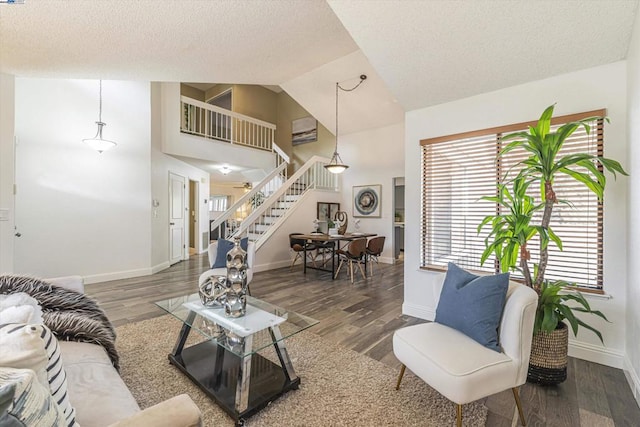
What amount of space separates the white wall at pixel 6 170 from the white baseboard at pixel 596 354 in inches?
219

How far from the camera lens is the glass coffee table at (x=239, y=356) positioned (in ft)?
5.39

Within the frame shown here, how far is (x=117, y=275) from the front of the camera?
4805 millimetres

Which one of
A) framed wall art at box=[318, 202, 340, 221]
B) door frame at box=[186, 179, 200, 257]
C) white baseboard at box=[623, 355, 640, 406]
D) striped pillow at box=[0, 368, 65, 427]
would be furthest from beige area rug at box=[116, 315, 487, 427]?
door frame at box=[186, 179, 200, 257]

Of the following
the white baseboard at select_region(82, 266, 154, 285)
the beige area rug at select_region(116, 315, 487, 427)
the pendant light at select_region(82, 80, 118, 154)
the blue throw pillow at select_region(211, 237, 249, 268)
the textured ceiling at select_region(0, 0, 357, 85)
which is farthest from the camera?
the white baseboard at select_region(82, 266, 154, 285)

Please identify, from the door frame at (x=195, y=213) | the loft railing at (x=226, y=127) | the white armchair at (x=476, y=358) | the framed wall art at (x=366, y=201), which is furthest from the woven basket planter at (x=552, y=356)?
the door frame at (x=195, y=213)

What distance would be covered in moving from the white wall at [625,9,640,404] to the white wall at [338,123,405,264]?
182 inches

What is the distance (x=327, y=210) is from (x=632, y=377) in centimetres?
584

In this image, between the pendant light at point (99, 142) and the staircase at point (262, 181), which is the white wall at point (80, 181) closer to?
the pendant light at point (99, 142)

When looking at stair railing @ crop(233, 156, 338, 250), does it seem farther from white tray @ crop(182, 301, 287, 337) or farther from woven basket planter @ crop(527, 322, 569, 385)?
woven basket planter @ crop(527, 322, 569, 385)

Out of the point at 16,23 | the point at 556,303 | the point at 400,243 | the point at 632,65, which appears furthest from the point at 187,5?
the point at 400,243

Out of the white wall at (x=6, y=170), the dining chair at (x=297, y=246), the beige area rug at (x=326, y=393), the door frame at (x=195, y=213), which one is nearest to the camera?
the beige area rug at (x=326, y=393)

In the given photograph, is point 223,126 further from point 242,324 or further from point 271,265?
point 242,324

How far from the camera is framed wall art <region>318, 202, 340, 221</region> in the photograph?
713 centimetres

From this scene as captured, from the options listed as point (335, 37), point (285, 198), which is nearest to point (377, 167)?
point (285, 198)
